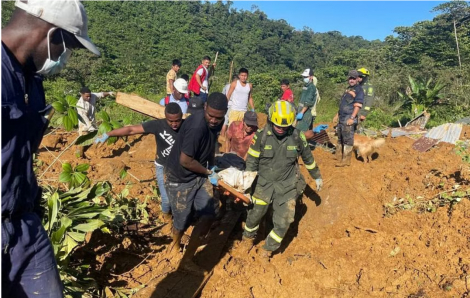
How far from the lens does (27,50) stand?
162cm

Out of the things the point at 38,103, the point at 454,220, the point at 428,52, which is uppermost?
the point at 428,52

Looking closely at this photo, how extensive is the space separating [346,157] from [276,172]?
3.33 meters

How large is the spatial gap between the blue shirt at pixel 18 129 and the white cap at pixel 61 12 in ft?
0.66

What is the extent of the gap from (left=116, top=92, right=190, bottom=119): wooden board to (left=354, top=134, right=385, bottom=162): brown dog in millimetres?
3881

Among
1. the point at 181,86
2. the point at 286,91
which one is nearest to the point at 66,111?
the point at 181,86

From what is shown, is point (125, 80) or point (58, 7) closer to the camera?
point (58, 7)

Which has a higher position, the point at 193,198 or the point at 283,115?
the point at 283,115

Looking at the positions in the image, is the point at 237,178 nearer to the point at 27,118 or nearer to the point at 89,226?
the point at 89,226

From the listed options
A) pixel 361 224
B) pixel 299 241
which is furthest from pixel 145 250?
pixel 361 224

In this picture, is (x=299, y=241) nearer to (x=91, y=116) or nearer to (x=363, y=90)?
(x=363, y=90)

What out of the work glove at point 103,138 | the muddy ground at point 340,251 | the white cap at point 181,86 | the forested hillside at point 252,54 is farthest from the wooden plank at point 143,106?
the forested hillside at point 252,54

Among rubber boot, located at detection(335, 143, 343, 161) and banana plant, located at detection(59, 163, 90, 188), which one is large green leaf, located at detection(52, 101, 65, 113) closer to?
banana plant, located at detection(59, 163, 90, 188)

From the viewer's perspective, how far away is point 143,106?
7.68 metres

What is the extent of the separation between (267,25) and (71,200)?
59886mm
